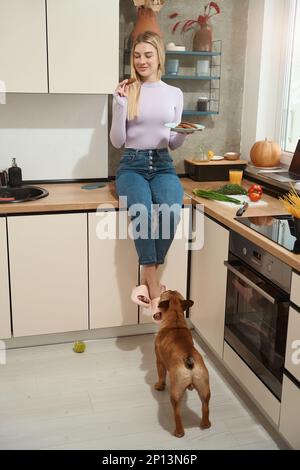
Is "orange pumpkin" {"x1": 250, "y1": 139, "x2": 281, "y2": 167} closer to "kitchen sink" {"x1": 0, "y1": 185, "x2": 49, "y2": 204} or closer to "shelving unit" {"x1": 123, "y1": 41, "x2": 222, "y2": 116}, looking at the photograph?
"shelving unit" {"x1": 123, "y1": 41, "x2": 222, "y2": 116}

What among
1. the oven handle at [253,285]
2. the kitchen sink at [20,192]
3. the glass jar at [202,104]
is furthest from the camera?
the glass jar at [202,104]

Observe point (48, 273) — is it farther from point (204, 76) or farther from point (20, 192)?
point (204, 76)

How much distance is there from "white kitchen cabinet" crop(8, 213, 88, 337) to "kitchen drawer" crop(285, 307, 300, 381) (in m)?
1.25

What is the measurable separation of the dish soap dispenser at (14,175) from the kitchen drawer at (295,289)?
1.77 meters

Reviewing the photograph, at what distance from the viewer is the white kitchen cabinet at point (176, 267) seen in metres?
3.06

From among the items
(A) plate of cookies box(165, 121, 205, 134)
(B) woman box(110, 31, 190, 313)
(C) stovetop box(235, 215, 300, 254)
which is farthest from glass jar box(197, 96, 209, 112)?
(C) stovetop box(235, 215, 300, 254)

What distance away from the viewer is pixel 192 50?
3.37 m

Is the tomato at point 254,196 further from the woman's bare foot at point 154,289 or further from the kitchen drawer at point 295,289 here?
the kitchen drawer at point 295,289

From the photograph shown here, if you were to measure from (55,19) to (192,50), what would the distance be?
3.04 ft

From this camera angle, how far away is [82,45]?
2.88 m

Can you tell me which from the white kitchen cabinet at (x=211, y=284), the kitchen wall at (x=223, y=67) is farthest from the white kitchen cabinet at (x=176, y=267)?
the kitchen wall at (x=223, y=67)

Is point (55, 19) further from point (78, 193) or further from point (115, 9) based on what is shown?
point (78, 193)

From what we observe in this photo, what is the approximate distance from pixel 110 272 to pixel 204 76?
4.37ft

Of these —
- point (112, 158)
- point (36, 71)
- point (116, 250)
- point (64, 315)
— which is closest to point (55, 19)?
point (36, 71)
